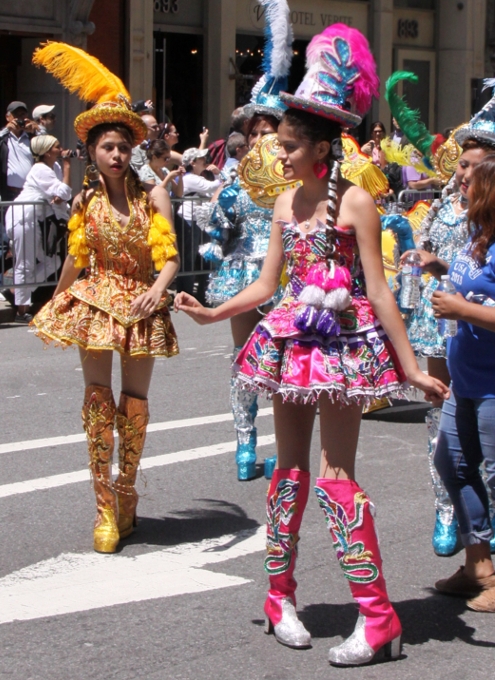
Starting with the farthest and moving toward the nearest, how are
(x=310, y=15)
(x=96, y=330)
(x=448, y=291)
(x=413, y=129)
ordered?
(x=310, y=15)
(x=413, y=129)
(x=96, y=330)
(x=448, y=291)

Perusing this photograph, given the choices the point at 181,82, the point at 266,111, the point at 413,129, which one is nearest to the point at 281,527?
the point at 266,111

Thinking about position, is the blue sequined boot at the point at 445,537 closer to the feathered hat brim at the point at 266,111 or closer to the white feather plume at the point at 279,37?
the feathered hat brim at the point at 266,111

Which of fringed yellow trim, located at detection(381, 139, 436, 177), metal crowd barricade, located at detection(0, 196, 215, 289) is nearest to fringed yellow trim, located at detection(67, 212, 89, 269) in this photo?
fringed yellow trim, located at detection(381, 139, 436, 177)

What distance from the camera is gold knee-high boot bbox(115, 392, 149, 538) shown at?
5285 millimetres

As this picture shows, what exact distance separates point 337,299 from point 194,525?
7.00 feet

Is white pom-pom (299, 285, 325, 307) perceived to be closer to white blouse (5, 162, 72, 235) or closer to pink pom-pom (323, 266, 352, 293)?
pink pom-pom (323, 266, 352, 293)

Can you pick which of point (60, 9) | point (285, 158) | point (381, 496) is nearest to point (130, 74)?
point (60, 9)

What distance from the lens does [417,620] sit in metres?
4.39

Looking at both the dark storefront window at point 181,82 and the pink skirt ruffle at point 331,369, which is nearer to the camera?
the pink skirt ruffle at point 331,369

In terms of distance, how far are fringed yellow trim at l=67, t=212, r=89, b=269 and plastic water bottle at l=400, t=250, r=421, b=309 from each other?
151 centimetres

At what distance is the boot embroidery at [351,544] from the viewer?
3895mm

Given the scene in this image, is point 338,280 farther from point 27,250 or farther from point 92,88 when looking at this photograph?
point 27,250

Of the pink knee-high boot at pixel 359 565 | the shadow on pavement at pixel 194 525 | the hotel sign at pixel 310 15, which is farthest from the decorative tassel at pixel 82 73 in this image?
the hotel sign at pixel 310 15

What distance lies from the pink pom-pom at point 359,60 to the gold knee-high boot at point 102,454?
1.85m
